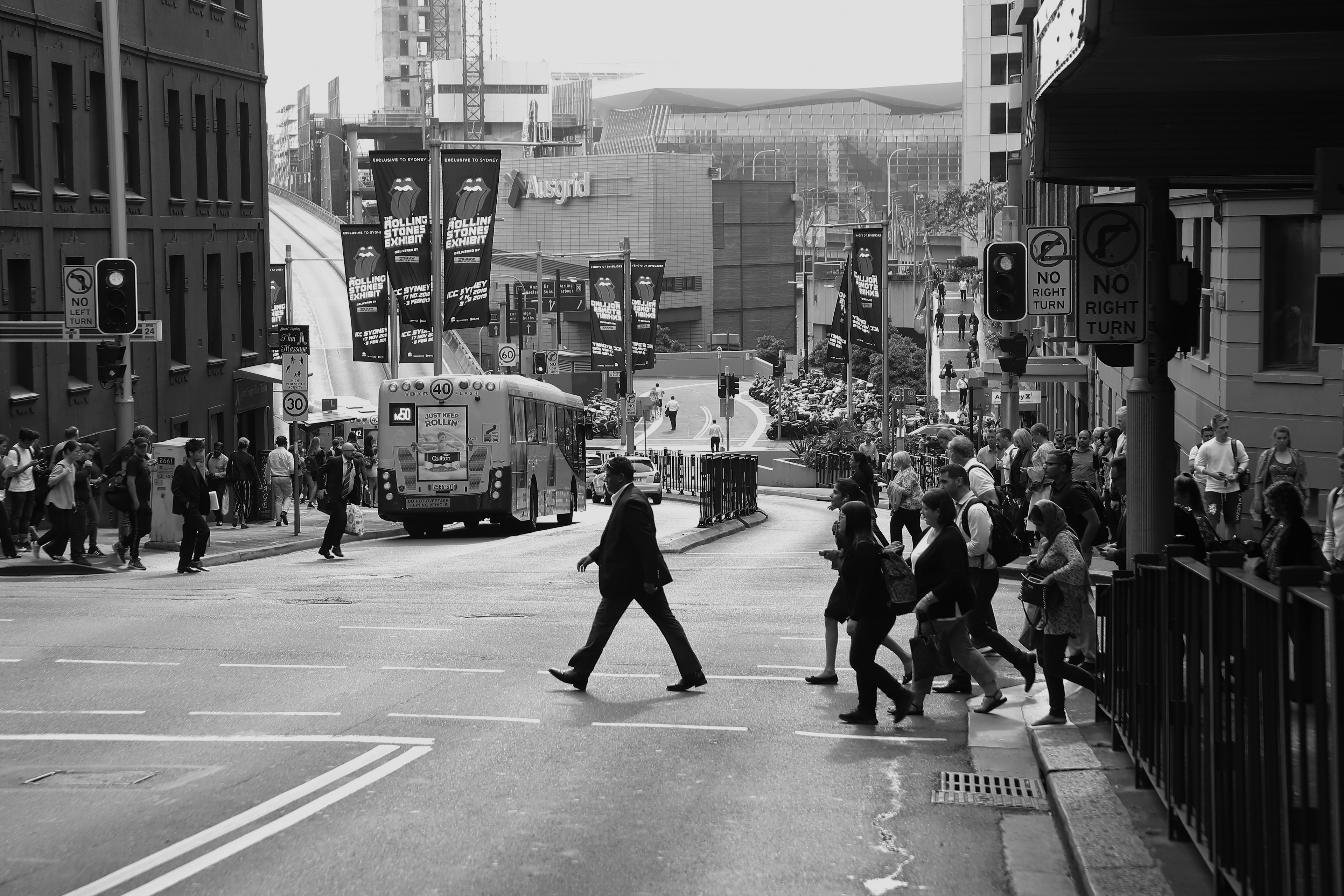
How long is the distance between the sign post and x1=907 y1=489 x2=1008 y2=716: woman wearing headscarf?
1920cm

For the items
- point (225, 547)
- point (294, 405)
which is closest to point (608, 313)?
point (294, 405)

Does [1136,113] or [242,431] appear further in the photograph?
[242,431]

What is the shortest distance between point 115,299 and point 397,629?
31.9 feet

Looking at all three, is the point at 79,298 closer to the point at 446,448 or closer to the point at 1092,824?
the point at 446,448

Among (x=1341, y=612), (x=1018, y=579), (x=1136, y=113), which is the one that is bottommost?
(x=1018, y=579)

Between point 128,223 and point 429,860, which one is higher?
point 128,223

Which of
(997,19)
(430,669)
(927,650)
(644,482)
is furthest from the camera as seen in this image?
(997,19)

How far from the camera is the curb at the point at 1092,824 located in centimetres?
693

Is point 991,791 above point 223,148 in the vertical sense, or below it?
below

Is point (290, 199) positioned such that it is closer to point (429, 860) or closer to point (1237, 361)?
point (1237, 361)

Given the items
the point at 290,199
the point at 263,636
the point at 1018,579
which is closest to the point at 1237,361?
the point at 1018,579

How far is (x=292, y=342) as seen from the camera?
29.1 m

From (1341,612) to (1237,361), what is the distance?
21332 millimetres

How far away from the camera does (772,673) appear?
13.3 meters
